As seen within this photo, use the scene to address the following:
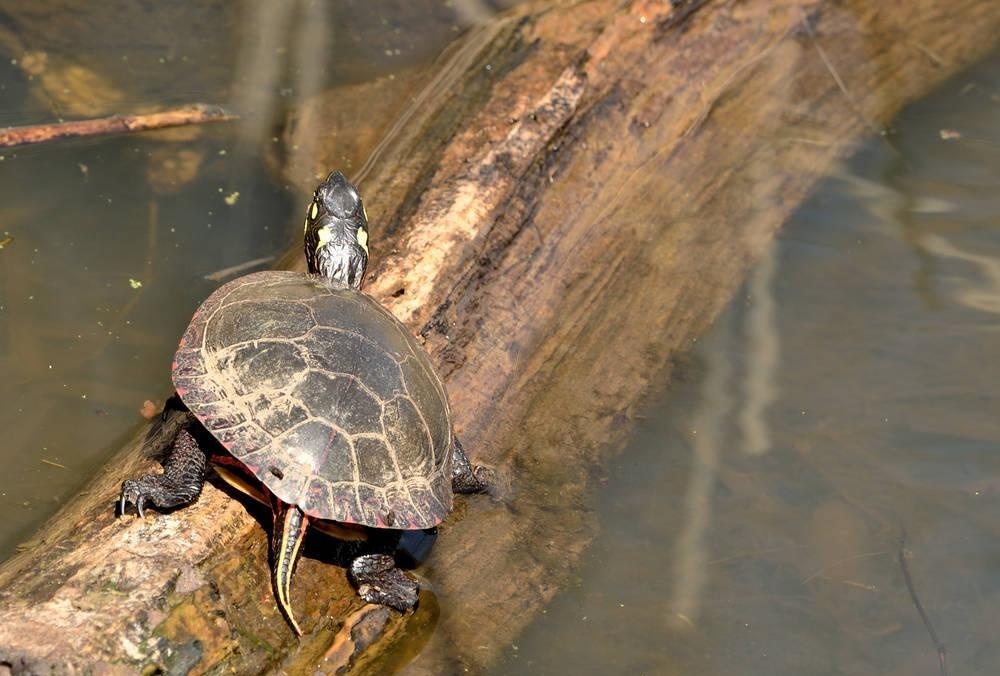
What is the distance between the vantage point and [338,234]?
3738 millimetres

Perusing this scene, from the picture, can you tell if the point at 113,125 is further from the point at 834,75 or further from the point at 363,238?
the point at 834,75

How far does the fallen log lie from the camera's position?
4414 millimetres

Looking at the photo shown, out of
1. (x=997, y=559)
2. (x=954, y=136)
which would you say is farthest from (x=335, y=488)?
(x=954, y=136)

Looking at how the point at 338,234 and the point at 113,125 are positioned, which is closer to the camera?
the point at 338,234

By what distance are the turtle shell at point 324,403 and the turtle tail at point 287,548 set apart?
0.05m

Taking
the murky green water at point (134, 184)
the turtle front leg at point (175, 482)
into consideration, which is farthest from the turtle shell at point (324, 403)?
the murky green water at point (134, 184)

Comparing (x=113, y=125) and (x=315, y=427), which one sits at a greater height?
(x=113, y=125)

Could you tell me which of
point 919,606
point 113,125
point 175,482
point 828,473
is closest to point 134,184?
point 113,125

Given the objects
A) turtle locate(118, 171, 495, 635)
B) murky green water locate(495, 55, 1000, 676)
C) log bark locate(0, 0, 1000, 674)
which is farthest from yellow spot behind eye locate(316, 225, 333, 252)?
murky green water locate(495, 55, 1000, 676)

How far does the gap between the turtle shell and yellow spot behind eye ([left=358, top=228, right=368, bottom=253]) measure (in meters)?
0.51

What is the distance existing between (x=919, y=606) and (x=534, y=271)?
1.91 meters

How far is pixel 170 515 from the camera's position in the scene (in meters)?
2.89

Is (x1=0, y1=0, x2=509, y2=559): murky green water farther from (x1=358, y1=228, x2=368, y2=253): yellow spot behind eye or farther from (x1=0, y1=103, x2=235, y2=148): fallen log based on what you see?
(x1=358, y1=228, x2=368, y2=253): yellow spot behind eye

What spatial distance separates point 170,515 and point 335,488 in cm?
50
